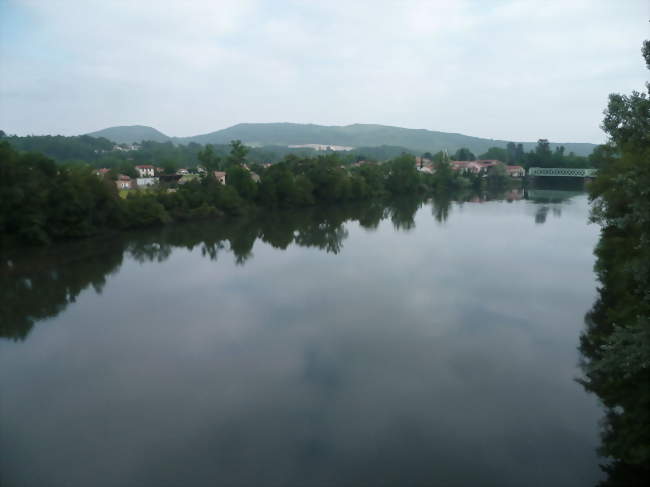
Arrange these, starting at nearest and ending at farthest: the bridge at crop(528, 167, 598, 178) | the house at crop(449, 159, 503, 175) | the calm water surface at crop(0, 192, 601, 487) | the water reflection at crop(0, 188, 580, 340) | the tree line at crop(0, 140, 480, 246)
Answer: the calm water surface at crop(0, 192, 601, 487) → the water reflection at crop(0, 188, 580, 340) → the tree line at crop(0, 140, 480, 246) → the bridge at crop(528, 167, 598, 178) → the house at crop(449, 159, 503, 175)

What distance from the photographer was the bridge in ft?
174

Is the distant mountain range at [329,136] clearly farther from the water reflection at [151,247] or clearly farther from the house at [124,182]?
the water reflection at [151,247]

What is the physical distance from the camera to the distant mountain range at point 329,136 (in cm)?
15400

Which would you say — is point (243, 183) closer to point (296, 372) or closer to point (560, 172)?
point (296, 372)

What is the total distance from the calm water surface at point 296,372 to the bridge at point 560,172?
42.9m

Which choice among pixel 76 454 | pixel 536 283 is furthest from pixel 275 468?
pixel 536 283

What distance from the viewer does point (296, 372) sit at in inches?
311

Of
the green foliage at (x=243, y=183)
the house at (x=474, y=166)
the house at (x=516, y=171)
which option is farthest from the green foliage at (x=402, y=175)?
the house at (x=516, y=171)

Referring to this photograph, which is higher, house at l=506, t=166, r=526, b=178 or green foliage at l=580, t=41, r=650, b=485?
house at l=506, t=166, r=526, b=178

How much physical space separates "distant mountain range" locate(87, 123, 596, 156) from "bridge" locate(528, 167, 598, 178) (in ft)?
298

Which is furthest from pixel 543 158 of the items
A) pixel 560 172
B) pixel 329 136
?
pixel 329 136

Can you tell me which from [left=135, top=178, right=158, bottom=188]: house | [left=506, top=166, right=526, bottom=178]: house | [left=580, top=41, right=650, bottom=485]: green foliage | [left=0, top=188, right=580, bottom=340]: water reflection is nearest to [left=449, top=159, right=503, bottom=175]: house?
[left=506, top=166, right=526, bottom=178]: house

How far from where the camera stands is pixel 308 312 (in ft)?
35.4

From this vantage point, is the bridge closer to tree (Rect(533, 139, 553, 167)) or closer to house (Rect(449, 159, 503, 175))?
tree (Rect(533, 139, 553, 167))
